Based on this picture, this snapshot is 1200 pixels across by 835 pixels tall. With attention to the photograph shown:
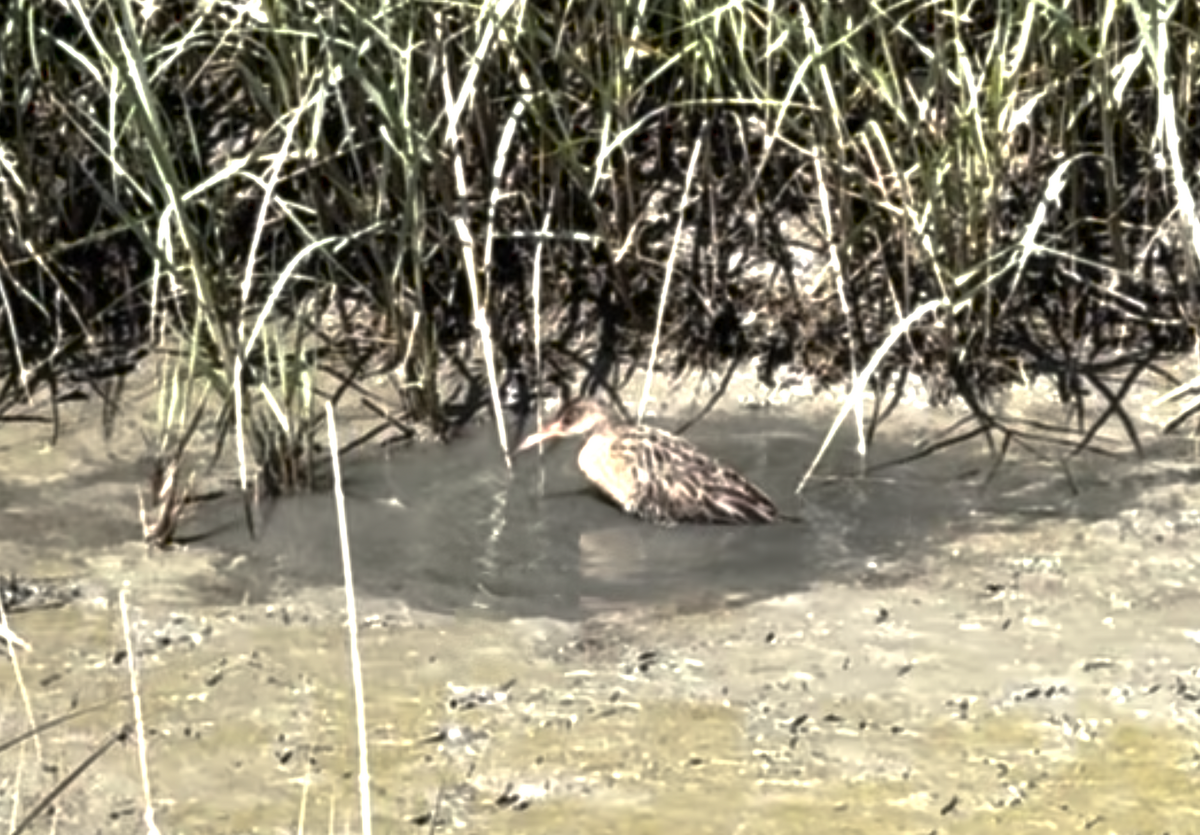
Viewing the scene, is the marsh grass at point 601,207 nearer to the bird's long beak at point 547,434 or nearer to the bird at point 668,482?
the bird's long beak at point 547,434

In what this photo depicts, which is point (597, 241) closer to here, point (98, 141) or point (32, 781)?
point (98, 141)

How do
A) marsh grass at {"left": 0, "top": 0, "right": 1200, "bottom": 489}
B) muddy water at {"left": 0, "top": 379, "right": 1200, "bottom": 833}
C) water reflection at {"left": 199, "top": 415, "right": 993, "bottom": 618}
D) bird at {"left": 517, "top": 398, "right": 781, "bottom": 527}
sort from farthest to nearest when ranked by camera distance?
marsh grass at {"left": 0, "top": 0, "right": 1200, "bottom": 489}
bird at {"left": 517, "top": 398, "right": 781, "bottom": 527}
water reflection at {"left": 199, "top": 415, "right": 993, "bottom": 618}
muddy water at {"left": 0, "top": 379, "right": 1200, "bottom": 833}

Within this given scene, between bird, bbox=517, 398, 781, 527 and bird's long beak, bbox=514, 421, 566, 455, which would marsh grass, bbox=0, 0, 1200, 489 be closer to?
bird's long beak, bbox=514, 421, 566, 455

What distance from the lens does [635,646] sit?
412cm

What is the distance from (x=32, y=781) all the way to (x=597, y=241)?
2.18m

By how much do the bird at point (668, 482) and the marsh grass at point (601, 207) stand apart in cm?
35

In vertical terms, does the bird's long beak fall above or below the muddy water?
Answer: above

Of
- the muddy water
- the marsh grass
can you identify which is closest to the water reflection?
the muddy water

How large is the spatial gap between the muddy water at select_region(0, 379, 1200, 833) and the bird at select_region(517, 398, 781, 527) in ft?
0.19

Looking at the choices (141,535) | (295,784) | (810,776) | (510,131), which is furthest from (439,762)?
(510,131)

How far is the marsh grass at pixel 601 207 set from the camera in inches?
195

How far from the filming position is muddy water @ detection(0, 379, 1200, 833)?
353 cm

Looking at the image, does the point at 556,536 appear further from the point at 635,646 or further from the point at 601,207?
the point at 601,207

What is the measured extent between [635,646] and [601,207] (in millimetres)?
1640
